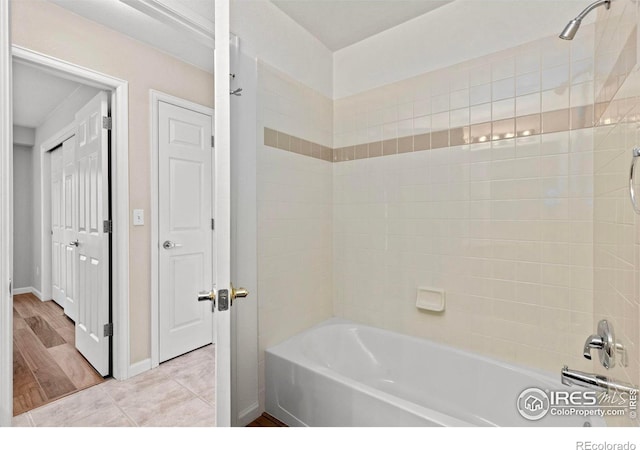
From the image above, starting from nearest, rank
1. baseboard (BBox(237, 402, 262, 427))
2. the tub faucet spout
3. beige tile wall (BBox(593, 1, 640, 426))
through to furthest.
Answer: beige tile wall (BBox(593, 1, 640, 426)), the tub faucet spout, baseboard (BBox(237, 402, 262, 427))

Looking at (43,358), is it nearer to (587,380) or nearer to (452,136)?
(587,380)

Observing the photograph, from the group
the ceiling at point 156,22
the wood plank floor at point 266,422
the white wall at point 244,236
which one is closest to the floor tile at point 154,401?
the white wall at point 244,236

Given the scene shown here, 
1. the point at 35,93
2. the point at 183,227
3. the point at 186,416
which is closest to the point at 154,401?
the point at 186,416

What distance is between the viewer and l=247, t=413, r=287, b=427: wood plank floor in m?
1.74

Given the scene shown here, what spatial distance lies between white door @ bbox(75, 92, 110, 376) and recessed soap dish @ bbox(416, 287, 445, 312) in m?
1.74

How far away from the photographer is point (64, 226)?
157 cm

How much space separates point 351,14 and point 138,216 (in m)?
→ 1.73

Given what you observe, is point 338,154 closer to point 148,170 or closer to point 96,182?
point 148,170

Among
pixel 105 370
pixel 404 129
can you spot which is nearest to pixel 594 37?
pixel 404 129

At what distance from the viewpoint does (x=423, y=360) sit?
1.91m

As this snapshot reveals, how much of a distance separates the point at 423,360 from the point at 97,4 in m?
2.47

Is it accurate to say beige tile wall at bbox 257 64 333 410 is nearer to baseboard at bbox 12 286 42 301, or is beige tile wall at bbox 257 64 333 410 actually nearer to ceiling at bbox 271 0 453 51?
ceiling at bbox 271 0 453 51

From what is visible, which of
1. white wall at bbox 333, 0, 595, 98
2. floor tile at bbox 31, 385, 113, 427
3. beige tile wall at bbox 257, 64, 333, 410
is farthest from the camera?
beige tile wall at bbox 257, 64, 333, 410

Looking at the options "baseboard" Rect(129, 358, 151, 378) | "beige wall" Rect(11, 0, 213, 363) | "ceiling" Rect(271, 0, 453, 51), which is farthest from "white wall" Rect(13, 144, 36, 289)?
"ceiling" Rect(271, 0, 453, 51)
